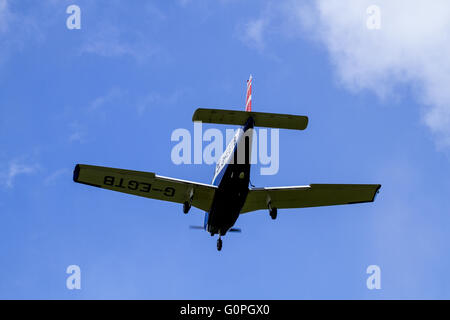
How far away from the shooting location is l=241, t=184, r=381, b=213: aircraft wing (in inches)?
979

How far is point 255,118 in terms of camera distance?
2203 cm

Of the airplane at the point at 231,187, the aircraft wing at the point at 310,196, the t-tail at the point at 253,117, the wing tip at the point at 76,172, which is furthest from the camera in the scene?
the aircraft wing at the point at 310,196

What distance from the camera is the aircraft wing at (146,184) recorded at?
23.3 meters

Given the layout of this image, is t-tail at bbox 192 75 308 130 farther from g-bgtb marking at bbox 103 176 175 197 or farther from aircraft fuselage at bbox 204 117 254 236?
g-bgtb marking at bbox 103 176 175 197

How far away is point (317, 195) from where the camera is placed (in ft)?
85.0

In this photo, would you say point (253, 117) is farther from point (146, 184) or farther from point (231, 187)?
point (146, 184)

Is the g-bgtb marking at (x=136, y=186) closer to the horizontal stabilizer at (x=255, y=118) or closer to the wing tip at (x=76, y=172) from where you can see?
the wing tip at (x=76, y=172)

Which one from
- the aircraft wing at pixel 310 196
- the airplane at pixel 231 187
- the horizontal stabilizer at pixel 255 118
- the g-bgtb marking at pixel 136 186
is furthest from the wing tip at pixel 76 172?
the aircraft wing at pixel 310 196

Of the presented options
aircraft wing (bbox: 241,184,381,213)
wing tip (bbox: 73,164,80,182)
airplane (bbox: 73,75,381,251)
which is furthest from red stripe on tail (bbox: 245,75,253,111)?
wing tip (bbox: 73,164,80,182)

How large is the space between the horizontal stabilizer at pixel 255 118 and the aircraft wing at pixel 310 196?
10.7 feet

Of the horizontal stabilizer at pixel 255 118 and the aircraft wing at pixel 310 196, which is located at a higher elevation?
the horizontal stabilizer at pixel 255 118
